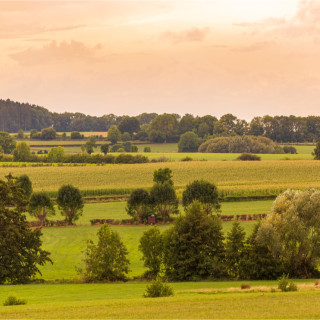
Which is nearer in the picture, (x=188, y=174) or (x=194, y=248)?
(x=194, y=248)

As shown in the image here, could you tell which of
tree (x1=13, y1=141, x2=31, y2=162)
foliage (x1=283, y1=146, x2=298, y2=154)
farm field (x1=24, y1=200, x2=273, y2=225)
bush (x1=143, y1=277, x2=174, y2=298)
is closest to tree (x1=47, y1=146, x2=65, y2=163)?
tree (x1=13, y1=141, x2=31, y2=162)

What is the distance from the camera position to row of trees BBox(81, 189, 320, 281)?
4094 centimetres

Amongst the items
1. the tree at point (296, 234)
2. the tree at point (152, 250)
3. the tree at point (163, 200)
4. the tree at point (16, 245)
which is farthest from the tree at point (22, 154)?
the tree at point (296, 234)

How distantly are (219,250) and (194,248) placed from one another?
207 cm

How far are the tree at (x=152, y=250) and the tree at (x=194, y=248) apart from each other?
1.95 ft

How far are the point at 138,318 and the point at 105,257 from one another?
18.9 metres

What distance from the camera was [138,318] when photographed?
871 inches

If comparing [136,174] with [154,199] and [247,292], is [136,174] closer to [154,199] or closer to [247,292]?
[154,199]

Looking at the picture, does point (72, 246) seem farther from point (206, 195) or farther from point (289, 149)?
point (289, 149)

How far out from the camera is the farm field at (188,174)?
95.7 m

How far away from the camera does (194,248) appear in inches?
1677

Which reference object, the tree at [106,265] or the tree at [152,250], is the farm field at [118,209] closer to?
the tree at [152,250]

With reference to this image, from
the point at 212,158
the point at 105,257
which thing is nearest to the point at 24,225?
the point at 105,257

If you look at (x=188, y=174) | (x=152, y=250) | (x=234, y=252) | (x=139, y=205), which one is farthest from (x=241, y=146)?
(x=152, y=250)
